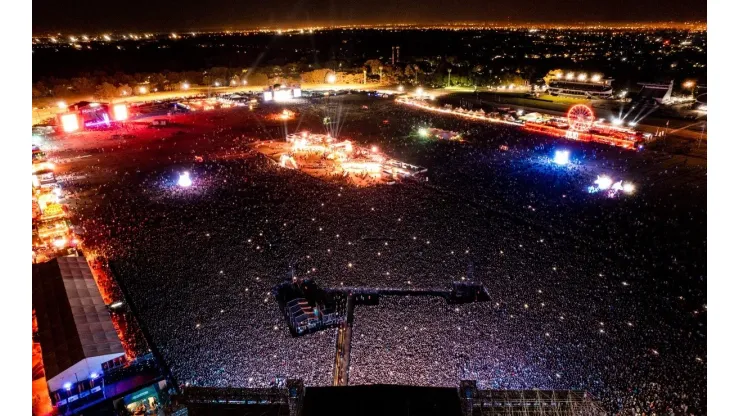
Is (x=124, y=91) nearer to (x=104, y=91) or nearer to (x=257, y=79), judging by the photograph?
(x=104, y=91)

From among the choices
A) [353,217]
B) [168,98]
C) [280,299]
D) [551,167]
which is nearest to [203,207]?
[353,217]

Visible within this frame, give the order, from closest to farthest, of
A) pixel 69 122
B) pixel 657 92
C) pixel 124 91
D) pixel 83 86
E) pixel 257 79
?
pixel 69 122
pixel 657 92
pixel 83 86
pixel 124 91
pixel 257 79

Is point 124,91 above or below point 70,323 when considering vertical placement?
above

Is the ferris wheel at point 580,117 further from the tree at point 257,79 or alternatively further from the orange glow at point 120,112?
the tree at point 257,79

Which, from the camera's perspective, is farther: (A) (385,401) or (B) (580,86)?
(B) (580,86)

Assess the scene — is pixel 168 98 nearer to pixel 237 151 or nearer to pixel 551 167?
pixel 237 151

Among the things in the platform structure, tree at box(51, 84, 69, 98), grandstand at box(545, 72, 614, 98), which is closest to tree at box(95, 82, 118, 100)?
tree at box(51, 84, 69, 98)

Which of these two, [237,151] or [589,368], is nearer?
[589,368]

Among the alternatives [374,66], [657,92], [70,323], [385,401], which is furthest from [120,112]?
[657,92]
